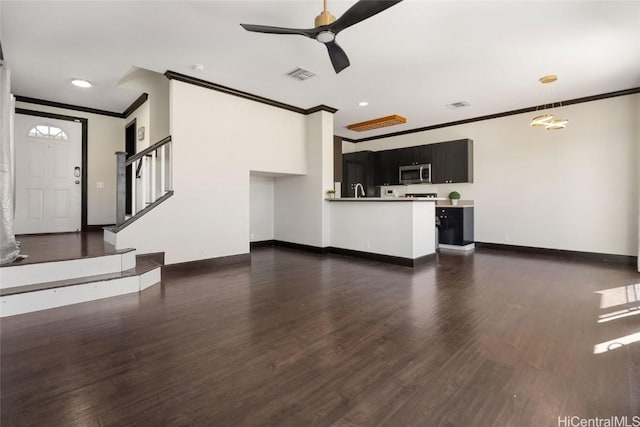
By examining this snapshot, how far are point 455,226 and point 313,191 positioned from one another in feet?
10.8

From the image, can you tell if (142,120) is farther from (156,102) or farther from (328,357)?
(328,357)

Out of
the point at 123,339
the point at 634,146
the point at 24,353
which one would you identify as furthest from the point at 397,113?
the point at 24,353

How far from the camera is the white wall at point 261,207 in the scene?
6.93m

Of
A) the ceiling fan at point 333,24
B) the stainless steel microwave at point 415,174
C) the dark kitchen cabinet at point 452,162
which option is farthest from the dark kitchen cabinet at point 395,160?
the ceiling fan at point 333,24

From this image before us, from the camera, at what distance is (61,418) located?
58.4 inches

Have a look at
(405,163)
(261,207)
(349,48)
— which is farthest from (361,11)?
(405,163)

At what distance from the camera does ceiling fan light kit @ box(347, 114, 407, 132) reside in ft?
21.9

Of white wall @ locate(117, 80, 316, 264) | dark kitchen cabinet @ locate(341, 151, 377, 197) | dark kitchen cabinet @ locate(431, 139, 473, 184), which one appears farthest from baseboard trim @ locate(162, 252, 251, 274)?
dark kitchen cabinet @ locate(431, 139, 473, 184)

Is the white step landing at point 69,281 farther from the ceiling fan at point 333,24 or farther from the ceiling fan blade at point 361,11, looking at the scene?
the ceiling fan blade at point 361,11

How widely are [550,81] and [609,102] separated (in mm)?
1661

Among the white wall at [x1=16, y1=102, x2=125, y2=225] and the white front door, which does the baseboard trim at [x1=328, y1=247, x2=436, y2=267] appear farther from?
the white front door

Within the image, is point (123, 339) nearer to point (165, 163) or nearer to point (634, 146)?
point (165, 163)

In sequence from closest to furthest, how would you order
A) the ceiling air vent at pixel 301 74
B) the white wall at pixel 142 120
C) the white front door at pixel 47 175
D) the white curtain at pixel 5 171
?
the white curtain at pixel 5 171
the ceiling air vent at pixel 301 74
the white wall at pixel 142 120
the white front door at pixel 47 175

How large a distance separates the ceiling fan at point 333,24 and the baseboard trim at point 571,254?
224 inches
